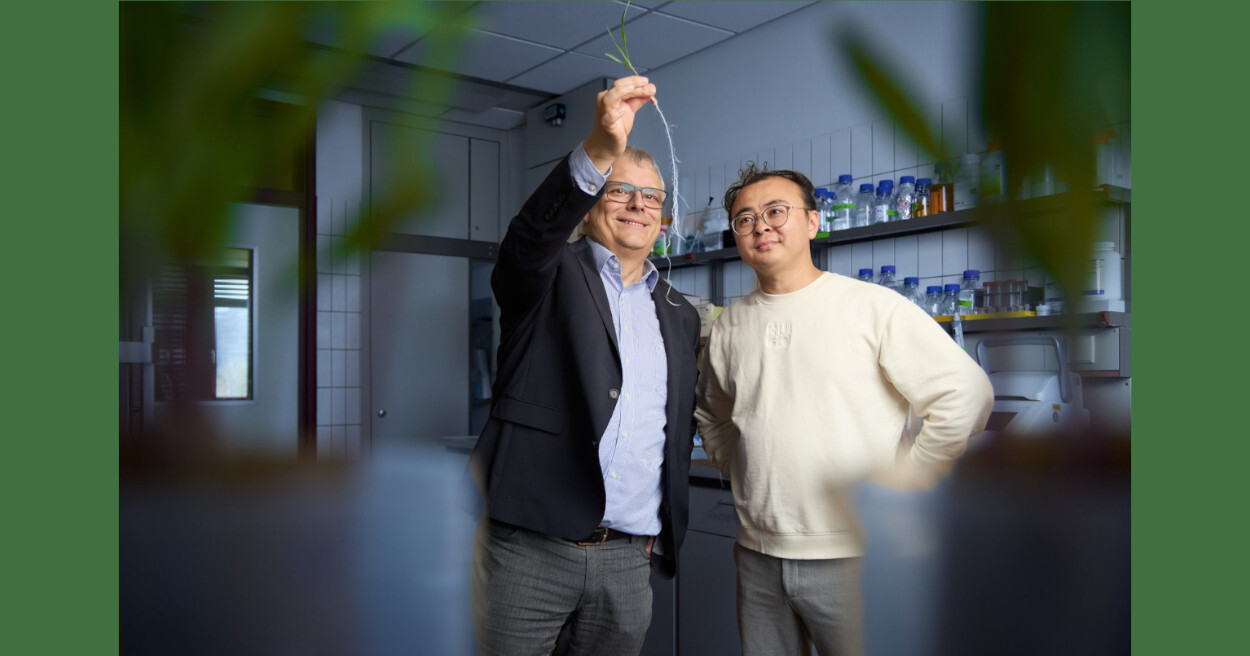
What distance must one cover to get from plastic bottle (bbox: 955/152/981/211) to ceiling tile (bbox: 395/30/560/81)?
15 cm

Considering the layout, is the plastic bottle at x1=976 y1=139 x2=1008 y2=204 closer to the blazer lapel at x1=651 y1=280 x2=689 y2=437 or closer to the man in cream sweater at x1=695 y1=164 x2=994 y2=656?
the man in cream sweater at x1=695 y1=164 x2=994 y2=656

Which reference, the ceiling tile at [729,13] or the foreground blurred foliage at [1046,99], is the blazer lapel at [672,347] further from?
the ceiling tile at [729,13]

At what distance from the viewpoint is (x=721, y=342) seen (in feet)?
3.04

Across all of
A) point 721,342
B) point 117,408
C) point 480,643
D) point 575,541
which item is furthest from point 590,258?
point 117,408

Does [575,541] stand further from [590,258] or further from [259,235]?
[259,235]

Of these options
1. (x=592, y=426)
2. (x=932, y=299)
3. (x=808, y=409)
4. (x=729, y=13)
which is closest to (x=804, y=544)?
(x=808, y=409)

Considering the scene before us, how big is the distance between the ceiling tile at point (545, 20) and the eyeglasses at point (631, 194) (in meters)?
0.44

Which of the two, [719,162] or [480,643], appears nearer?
[480,643]

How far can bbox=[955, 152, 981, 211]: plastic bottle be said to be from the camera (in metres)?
0.28

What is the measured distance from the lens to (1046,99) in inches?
10.8

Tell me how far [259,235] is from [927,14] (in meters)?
0.23

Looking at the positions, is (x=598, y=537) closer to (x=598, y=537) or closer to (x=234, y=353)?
(x=598, y=537)

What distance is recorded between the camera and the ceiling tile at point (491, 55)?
11.5 inches

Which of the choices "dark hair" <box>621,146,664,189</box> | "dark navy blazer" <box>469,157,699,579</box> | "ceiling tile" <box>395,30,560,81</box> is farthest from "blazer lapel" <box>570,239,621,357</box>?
"ceiling tile" <box>395,30,560,81</box>
